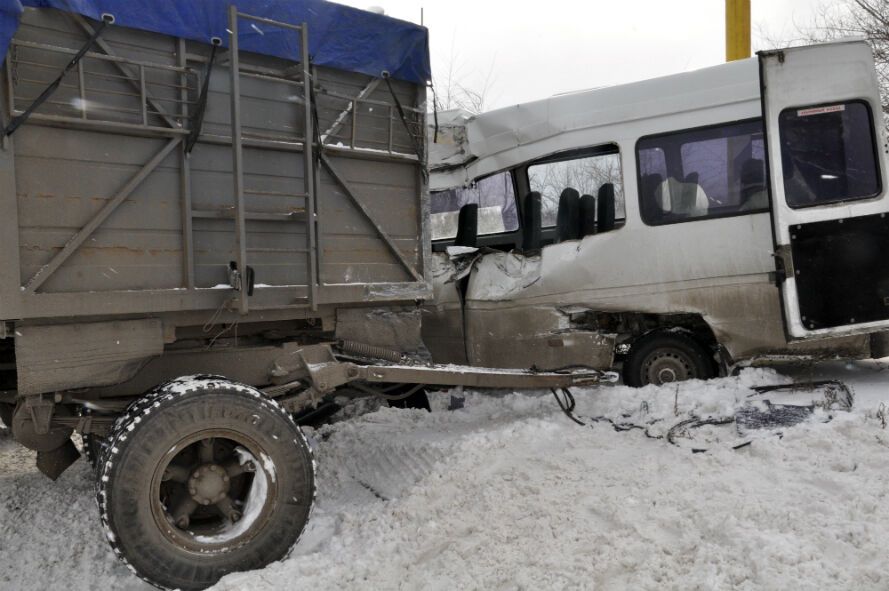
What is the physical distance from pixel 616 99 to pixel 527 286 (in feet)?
5.85

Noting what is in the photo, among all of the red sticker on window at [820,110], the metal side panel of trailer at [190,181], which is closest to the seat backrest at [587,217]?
the red sticker on window at [820,110]

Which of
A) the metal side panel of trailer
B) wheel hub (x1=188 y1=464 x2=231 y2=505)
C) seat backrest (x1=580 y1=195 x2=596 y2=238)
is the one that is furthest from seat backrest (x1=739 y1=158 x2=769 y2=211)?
wheel hub (x1=188 y1=464 x2=231 y2=505)

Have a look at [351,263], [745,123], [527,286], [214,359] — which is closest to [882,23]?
[745,123]

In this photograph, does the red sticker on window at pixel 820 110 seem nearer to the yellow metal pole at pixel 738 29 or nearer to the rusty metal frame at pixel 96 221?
the rusty metal frame at pixel 96 221

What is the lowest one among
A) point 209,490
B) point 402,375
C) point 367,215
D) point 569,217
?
point 209,490

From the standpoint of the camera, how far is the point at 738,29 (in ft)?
30.0

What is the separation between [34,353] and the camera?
10.5ft

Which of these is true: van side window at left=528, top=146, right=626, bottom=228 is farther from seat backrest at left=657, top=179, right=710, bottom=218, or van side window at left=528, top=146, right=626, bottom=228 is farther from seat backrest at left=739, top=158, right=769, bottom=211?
seat backrest at left=739, top=158, right=769, bottom=211

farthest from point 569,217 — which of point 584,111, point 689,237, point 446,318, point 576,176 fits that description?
point 446,318

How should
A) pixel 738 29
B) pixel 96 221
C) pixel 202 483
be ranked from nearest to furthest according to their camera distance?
pixel 96 221 < pixel 202 483 < pixel 738 29

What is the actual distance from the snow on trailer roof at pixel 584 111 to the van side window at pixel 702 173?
0.81 ft

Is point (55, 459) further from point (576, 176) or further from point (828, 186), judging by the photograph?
point (828, 186)

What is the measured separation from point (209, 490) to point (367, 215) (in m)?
1.79

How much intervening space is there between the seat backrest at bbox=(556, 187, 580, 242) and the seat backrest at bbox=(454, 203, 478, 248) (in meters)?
1.06
